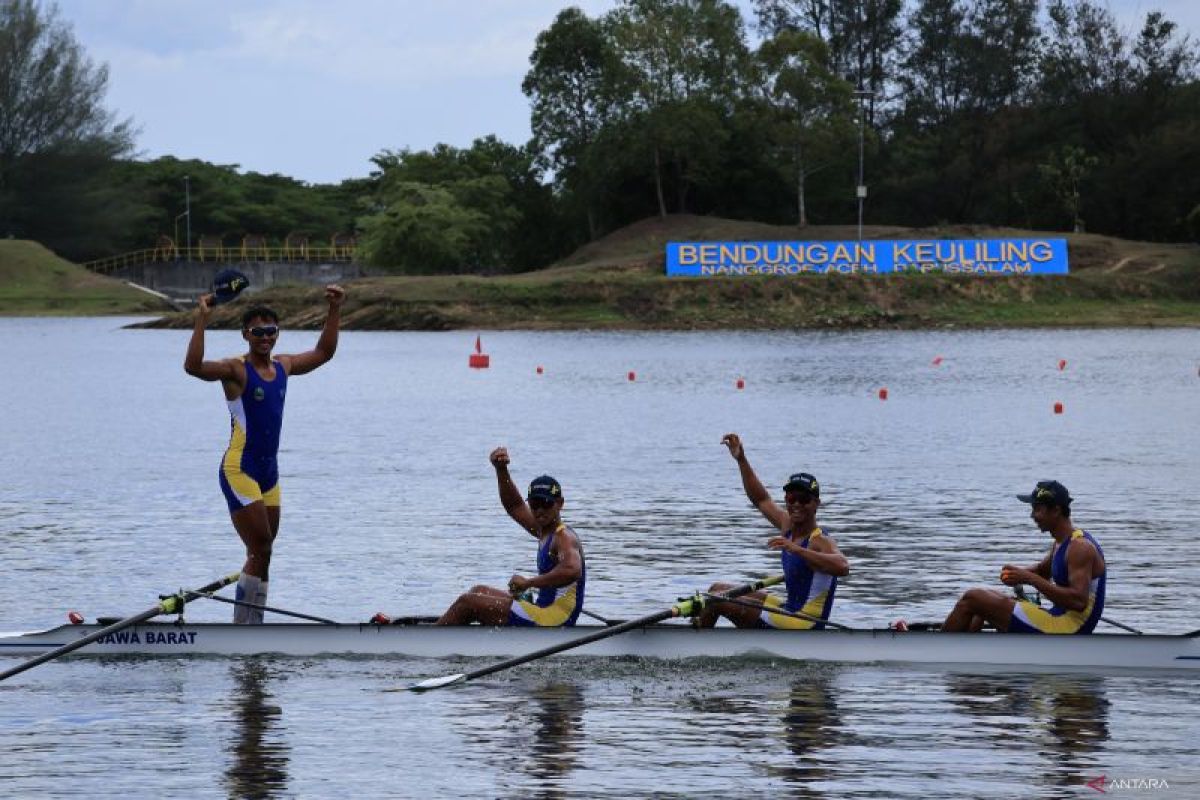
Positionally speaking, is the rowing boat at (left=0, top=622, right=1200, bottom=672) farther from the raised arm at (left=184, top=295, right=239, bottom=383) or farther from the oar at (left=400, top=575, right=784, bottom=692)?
the raised arm at (left=184, top=295, right=239, bottom=383)

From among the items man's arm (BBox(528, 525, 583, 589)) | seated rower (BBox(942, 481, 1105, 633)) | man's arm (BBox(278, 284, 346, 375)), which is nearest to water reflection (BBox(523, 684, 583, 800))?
man's arm (BBox(528, 525, 583, 589))

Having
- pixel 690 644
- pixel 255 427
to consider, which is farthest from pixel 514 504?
pixel 255 427

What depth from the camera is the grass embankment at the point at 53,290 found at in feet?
484

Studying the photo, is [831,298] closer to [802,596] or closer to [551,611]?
[802,596]

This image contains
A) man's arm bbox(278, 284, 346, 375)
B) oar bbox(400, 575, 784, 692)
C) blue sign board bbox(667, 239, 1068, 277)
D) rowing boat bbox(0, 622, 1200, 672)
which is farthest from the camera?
blue sign board bbox(667, 239, 1068, 277)

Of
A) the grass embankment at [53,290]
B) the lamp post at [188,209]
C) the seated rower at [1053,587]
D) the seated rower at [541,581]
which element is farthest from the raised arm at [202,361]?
the lamp post at [188,209]

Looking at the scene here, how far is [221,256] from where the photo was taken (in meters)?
163

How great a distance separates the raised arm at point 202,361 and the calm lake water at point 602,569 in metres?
2.95

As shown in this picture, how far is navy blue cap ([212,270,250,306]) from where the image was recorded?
17812 millimetres

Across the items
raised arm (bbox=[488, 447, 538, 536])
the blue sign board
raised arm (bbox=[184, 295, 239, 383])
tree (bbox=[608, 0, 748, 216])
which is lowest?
raised arm (bbox=[488, 447, 538, 536])

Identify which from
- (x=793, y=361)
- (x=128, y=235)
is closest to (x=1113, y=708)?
(x=793, y=361)

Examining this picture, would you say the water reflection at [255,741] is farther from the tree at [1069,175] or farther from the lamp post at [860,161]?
the tree at [1069,175]

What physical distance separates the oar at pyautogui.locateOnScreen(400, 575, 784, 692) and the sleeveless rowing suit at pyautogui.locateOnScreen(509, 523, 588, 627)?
17.3 inches

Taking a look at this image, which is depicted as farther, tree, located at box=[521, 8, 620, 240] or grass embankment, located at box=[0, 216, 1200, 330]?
tree, located at box=[521, 8, 620, 240]
